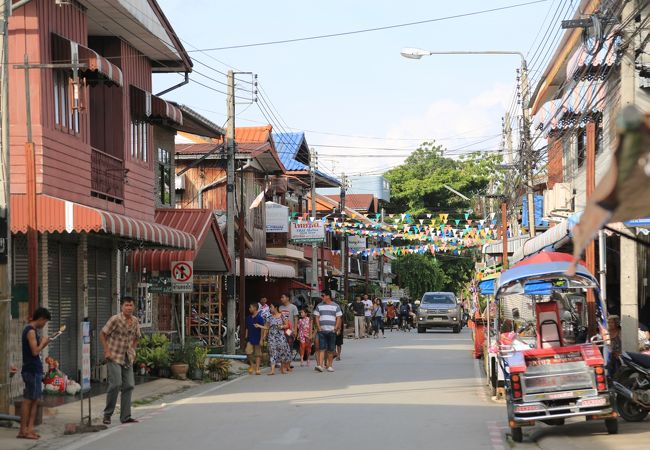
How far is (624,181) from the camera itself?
17.9ft

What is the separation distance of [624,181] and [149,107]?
21.0 metres

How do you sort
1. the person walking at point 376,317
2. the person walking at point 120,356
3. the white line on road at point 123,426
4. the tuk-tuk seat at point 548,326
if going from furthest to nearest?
the person walking at point 376,317 → the person walking at point 120,356 → the tuk-tuk seat at point 548,326 → the white line on road at point 123,426

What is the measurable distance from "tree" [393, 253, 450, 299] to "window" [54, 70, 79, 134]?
62727 millimetres

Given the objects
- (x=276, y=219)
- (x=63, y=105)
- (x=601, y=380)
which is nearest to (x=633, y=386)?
(x=601, y=380)

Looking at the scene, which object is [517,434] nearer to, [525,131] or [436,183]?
[525,131]

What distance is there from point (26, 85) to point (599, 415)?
10.5 m

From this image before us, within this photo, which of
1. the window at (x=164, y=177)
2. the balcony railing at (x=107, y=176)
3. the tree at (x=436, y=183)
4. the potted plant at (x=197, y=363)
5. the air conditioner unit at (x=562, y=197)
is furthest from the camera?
the tree at (x=436, y=183)

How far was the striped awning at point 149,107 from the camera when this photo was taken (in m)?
25.2

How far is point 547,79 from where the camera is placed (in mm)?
38750

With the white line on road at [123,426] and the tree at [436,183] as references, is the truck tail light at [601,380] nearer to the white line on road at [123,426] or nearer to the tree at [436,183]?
the white line on road at [123,426]

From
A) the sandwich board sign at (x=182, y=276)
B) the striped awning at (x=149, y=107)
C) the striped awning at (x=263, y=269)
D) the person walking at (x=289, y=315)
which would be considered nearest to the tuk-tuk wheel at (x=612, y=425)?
the person walking at (x=289, y=315)

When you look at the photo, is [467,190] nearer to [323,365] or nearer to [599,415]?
[323,365]

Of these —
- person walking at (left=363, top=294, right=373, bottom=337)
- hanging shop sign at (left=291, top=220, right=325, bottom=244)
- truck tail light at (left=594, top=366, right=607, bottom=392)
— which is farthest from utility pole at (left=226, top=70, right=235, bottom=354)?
person walking at (left=363, top=294, right=373, bottom=337)

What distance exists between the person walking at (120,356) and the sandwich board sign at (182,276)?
9.87 meters
